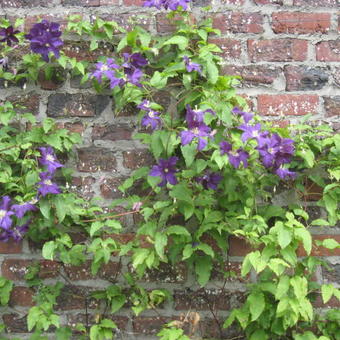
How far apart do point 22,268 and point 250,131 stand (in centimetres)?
95

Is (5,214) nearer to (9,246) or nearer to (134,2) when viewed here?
(9,246)

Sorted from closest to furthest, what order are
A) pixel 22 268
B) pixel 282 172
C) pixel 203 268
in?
pixel 282 172
pixel 203 268
pixel 22 268

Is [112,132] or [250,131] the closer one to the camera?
[250,131]

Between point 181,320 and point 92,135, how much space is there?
0.72 meters

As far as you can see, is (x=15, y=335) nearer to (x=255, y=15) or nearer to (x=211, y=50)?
(x=211, y=50)

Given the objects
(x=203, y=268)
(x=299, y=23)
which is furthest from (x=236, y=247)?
(x=299, y=23)

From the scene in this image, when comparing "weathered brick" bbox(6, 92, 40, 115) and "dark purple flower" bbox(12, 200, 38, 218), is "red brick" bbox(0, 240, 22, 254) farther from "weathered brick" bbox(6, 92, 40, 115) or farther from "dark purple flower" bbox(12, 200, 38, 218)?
"weathered brick" bbox(6, 92, 40, 115)

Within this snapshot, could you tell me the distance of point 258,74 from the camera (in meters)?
1.95

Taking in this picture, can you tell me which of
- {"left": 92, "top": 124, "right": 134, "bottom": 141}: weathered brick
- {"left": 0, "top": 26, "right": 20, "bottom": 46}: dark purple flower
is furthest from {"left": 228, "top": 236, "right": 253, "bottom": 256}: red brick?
{"left": 0, "top": 26, "right": 20, "bottom": 46}: dark purple flower

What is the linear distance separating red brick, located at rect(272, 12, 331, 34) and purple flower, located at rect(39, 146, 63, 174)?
2.90ft

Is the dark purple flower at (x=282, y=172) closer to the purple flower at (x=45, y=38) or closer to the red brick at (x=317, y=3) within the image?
the red brick at (x=317, y=3)

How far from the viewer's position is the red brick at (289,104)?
1939 millimetres

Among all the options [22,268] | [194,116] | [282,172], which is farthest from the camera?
[22,268]

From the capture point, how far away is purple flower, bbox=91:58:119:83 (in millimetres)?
1881
